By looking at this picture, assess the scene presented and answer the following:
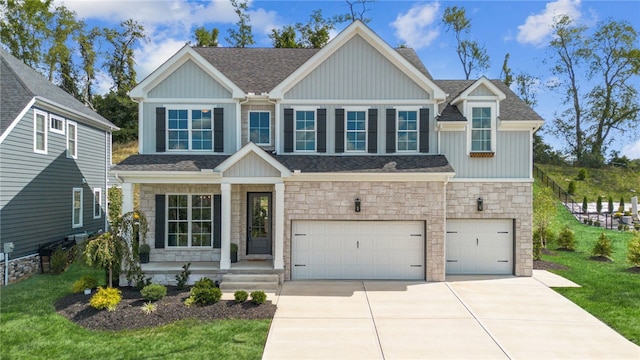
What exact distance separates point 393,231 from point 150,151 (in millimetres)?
8872

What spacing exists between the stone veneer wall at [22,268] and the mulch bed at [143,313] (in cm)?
407

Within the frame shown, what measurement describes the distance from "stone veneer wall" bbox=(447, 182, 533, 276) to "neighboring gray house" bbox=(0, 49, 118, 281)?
14904 mm

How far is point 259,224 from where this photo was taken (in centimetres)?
1416

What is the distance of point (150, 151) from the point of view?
13.9m

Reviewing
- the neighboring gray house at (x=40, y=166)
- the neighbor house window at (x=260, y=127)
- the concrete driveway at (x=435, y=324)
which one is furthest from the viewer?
the neighbor house window at (x=260, y=127)

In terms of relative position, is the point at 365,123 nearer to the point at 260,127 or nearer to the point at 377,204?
the point at 377,204

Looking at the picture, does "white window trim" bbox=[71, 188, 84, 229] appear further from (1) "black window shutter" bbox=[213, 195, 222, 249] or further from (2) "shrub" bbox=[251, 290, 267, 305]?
Result: (2) "shrub" bbox=[251, 290, 267, 305]

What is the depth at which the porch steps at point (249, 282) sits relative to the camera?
38.3ft

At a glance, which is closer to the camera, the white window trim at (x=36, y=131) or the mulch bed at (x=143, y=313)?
the mulch bed at (x=143, y=313)

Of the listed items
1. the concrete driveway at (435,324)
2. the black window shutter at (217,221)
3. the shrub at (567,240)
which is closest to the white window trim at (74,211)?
the black window shutter at (217,221)

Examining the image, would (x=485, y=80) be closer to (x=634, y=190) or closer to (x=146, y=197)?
(x=146, y=197)

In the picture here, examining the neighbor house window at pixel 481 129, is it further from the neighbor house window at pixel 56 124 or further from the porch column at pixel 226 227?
the neighbor house window at pixel 56 124

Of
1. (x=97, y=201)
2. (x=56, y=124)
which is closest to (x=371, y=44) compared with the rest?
(x=56, y=124)

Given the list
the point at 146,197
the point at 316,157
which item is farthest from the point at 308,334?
the point at 146,197
